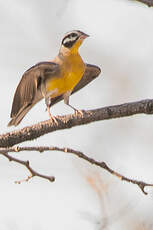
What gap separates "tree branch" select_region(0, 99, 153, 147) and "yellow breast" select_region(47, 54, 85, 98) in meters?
1.81

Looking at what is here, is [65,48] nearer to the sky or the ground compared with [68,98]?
nearer to the sky

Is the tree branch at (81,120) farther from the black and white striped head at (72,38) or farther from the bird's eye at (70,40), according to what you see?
the bird's eye at (70,40)

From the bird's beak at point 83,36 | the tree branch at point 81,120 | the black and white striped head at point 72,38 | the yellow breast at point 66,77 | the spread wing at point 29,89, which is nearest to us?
the tree branch at point 81,120

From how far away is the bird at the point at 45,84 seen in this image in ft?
18.8

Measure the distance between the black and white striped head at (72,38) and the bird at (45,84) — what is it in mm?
106

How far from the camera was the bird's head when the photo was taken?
6.37m

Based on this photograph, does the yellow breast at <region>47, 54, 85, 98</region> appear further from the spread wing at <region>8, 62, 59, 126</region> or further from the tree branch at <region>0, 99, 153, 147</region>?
the tree branch at <region>0, 99, 153, 147</region>

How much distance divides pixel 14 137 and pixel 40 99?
207 cm

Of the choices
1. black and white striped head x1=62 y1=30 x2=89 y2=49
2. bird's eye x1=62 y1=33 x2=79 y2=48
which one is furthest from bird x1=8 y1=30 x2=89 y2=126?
bird's eye x1=62 y1=33 x2=79 y2=48

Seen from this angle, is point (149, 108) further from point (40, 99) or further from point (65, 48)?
point (65, 48)

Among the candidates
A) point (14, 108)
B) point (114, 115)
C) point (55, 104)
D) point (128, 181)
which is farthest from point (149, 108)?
point (55, 104)

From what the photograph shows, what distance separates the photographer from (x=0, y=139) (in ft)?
12.9

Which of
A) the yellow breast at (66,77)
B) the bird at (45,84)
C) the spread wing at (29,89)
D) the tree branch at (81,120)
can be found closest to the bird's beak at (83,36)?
the bird at (45,84)

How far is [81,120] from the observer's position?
4051mm
